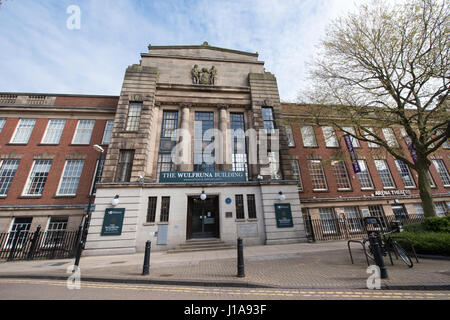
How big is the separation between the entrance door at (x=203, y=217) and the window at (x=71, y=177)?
10.8 metres

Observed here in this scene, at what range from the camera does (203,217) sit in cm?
1363

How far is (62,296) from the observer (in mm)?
4562

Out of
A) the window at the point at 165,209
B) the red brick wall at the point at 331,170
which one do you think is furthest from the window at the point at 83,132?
the red brick wall at the point at 331,170

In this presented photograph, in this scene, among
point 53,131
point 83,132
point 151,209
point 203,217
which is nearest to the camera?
point 151,209

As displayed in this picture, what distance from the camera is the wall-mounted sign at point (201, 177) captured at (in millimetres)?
13461

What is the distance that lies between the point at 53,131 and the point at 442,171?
1725 inches

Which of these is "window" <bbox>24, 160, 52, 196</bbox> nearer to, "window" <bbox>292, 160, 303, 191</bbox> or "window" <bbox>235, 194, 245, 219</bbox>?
"window" <bbox>235, 194, 245, 219</bbox>

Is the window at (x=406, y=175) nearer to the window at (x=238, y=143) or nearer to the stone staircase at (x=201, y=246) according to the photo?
the window at (x=238, y=143)

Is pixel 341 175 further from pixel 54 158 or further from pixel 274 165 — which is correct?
pixel 54 158

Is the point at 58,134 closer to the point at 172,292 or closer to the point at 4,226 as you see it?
the point at 4,226

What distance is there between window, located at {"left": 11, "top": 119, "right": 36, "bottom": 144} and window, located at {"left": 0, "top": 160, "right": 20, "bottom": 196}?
7.05 feet

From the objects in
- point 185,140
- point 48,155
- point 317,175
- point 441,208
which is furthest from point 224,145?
point 441,208

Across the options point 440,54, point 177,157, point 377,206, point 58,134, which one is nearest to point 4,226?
point 58,134

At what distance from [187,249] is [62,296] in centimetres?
747
